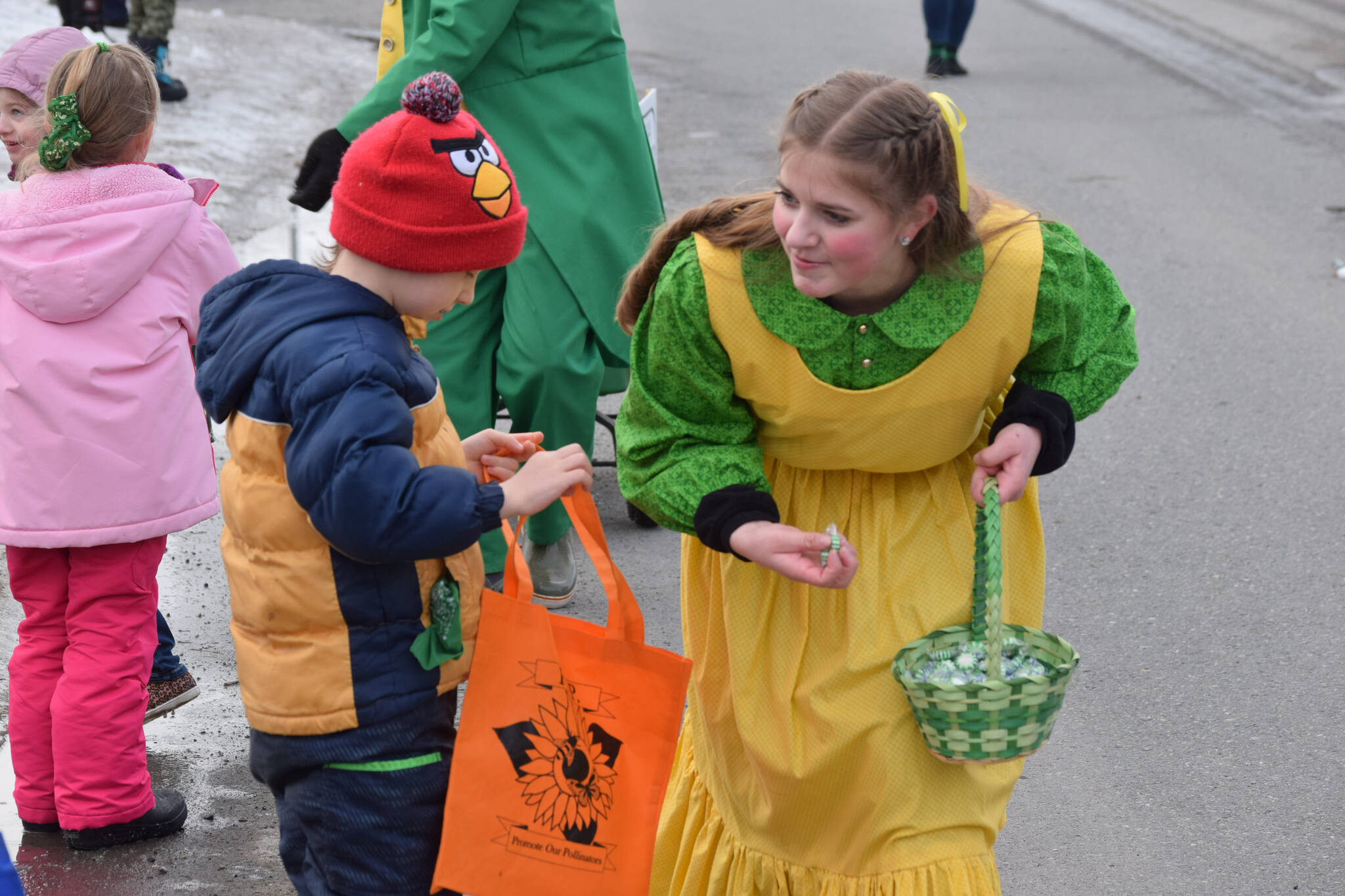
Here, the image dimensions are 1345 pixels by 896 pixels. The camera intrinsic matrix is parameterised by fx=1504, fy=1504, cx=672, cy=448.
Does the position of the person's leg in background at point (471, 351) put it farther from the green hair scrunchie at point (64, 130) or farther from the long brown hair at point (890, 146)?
the long brown hair at point (890, 146)

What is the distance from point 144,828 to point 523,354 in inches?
60.8

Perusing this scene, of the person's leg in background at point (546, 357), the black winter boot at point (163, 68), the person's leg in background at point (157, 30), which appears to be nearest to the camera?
the person's leg in background at point (546, 357)

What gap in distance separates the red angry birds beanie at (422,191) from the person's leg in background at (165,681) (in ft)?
6.14

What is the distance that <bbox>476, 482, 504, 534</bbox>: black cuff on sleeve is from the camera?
2096mm

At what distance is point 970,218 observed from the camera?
2195 mm

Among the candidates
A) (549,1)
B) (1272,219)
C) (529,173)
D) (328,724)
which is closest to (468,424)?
(529,173)

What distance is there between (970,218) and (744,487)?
0.51 meters

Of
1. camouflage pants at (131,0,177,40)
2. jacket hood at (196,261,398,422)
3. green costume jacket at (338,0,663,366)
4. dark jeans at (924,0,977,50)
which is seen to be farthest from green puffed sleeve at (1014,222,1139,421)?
dark jeans at (924,0,977,50)

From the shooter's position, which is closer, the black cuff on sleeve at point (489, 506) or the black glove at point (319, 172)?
the black cuff on sleeve at point (489, 506)

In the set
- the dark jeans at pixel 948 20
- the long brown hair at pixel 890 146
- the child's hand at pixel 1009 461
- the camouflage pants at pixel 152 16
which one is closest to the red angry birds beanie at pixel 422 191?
Result: the long brown hair at pixel 890 146

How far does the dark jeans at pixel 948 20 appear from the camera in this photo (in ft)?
38.8

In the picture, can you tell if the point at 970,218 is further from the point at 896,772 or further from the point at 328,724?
the point at 328,724

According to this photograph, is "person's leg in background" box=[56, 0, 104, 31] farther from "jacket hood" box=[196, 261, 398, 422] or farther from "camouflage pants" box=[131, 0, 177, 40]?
"jacket hood" box=[196, 261, 398, 422]

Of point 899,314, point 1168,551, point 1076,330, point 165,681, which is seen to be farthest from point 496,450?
point 1168,551
